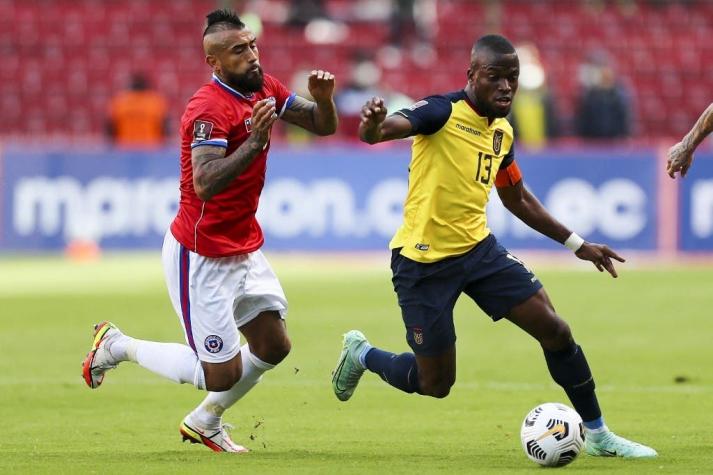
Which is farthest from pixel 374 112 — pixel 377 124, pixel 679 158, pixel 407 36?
pixel 407 36

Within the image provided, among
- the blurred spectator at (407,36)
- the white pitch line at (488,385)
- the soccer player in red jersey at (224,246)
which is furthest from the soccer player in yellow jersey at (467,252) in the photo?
the blurred spectator at (407,36)

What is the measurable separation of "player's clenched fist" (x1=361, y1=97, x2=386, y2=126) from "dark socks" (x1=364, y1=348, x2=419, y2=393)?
165 centimetres

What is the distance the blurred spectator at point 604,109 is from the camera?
22.4m

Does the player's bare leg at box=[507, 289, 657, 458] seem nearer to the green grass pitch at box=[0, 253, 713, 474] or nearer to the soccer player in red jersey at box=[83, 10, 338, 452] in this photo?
the green grass pitch at box=[0, 253, 713, 474]

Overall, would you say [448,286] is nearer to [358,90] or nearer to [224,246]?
[224,246]

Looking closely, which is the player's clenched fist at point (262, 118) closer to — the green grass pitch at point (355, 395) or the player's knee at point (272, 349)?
the player's knee at point (272, 349)

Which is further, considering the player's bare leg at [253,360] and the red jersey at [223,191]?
the player's bare leg at [253,360]

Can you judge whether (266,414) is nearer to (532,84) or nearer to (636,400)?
(636,400)

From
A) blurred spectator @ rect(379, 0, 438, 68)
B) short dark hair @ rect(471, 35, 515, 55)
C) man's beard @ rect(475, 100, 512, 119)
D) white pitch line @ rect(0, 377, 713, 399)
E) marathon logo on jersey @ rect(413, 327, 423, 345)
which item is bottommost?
white pitch line @ rect(0, 377, 713, 399)

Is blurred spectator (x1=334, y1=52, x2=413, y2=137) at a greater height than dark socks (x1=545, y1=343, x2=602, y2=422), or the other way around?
blurred spectator (x1=334, y1=52, x2=413, y2=137)

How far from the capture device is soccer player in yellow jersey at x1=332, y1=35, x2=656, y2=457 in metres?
7.88

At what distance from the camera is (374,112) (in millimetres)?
7176

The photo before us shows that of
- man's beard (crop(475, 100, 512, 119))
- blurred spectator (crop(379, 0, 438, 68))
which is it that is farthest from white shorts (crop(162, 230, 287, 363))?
blurred spectator (crop(379, 0, 438, 68))

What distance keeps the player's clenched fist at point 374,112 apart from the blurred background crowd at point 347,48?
683 inches
